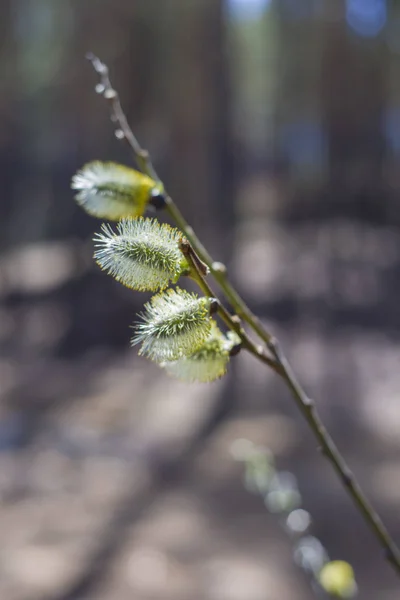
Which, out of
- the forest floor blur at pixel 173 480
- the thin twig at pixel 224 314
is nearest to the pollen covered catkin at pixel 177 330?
the thin twig at pixel 224 314

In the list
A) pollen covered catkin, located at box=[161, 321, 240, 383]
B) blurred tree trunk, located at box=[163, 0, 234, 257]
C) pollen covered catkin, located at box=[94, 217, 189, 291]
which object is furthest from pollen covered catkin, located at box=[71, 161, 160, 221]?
blurred tree trunk, located at box=[163, 0, 234, 257]

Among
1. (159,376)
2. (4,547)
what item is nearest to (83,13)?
(159,376)

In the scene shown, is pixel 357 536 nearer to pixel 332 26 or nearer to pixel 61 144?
pixel 61 144

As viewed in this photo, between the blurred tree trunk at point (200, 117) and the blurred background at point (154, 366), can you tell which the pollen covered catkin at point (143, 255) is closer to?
the blurred background at point (154, 366)

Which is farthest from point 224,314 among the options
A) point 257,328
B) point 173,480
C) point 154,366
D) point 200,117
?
point 200,117

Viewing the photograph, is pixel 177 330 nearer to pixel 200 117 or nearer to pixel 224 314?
pixel 224 314

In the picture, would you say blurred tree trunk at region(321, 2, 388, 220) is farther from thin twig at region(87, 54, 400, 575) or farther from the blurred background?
thin twig at region(87, 54, 400, 575)

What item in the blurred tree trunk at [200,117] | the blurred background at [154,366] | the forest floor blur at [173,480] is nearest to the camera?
the forest floor blur at [173,480]

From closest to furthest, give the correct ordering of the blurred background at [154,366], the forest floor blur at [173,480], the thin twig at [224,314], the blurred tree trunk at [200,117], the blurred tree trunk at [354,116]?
the thin twig at [224,314], the forest floor blur at [173,480], the blurred background at [154,366], the blurred tree trunk at [200,117], the blurred tree trunk at [354,116]
